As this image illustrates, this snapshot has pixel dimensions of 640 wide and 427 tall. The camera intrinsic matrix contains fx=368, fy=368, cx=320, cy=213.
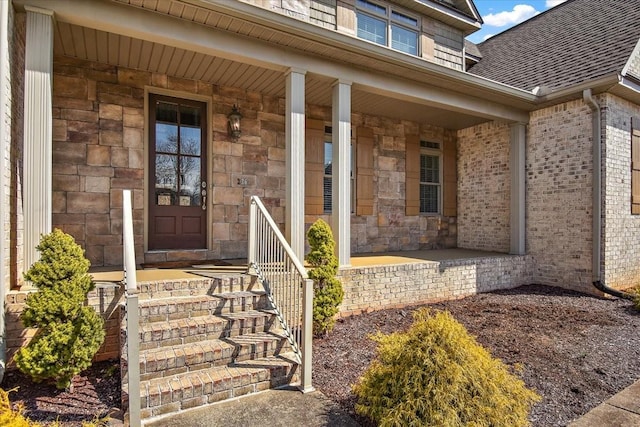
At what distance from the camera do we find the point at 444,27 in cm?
729

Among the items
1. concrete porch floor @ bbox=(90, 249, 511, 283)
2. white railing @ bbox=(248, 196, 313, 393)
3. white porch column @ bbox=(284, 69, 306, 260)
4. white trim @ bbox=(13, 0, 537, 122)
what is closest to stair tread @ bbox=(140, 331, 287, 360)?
white railing @ bbox=(248, 196, 313, 393)

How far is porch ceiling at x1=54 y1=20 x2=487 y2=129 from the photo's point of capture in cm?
404

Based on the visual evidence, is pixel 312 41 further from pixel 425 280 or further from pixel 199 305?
pixel 425 280

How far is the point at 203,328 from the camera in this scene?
10.2 ft

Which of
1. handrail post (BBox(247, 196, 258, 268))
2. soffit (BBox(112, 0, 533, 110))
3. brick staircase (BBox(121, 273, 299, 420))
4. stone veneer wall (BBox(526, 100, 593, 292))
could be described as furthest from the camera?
stone veneer wall (BBox(526, 100, 593, 292))

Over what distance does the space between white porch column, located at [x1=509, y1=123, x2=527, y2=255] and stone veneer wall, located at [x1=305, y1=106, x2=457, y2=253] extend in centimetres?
153

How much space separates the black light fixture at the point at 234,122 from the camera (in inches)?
211

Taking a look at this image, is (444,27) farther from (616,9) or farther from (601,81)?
(616,9)

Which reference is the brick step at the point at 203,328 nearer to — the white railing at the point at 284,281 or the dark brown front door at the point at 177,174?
the white railing at the point at 284,281

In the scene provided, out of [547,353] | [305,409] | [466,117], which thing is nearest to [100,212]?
[305,409]

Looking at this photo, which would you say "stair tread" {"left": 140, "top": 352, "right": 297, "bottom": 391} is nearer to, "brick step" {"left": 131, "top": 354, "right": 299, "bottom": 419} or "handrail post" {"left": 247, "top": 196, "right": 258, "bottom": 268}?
"brick step" {"left": 131, "top": 354, "right": 299, "bottom": 419}

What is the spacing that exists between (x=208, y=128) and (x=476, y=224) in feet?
18.4

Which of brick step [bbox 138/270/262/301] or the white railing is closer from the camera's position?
the white railing

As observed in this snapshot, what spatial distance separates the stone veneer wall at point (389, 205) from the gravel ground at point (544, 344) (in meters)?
1.87
